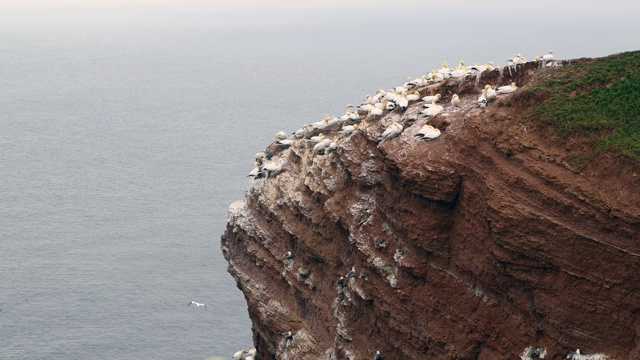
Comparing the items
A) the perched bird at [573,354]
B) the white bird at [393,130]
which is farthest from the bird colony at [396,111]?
the perched bird at [573,354]

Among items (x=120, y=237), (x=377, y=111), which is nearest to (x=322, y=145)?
(x=377, y=111)

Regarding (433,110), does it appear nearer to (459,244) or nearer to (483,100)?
(483,100)

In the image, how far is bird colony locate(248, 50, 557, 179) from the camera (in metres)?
44.1

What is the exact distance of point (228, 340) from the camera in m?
90.4

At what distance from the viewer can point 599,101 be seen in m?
41.1

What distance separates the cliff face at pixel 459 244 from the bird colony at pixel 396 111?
0.41 meters

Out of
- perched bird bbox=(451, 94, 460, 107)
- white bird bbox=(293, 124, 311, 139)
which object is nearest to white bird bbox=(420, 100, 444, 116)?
perched bird bbox=(451, 94, 460, 107)

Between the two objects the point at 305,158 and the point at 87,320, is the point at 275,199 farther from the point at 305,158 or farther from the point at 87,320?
the point at 87,320

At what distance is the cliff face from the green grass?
65cm

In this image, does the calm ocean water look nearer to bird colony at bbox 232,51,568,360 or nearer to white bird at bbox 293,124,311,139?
bird colony at bbox 232,51,568,360

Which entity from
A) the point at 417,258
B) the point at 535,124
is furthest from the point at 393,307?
the point at 535,124

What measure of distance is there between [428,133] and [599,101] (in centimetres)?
606

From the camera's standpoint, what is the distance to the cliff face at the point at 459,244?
3719 centimetres

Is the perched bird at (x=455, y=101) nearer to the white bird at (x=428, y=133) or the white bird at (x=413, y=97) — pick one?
the white bird at (x=413, y=97)
